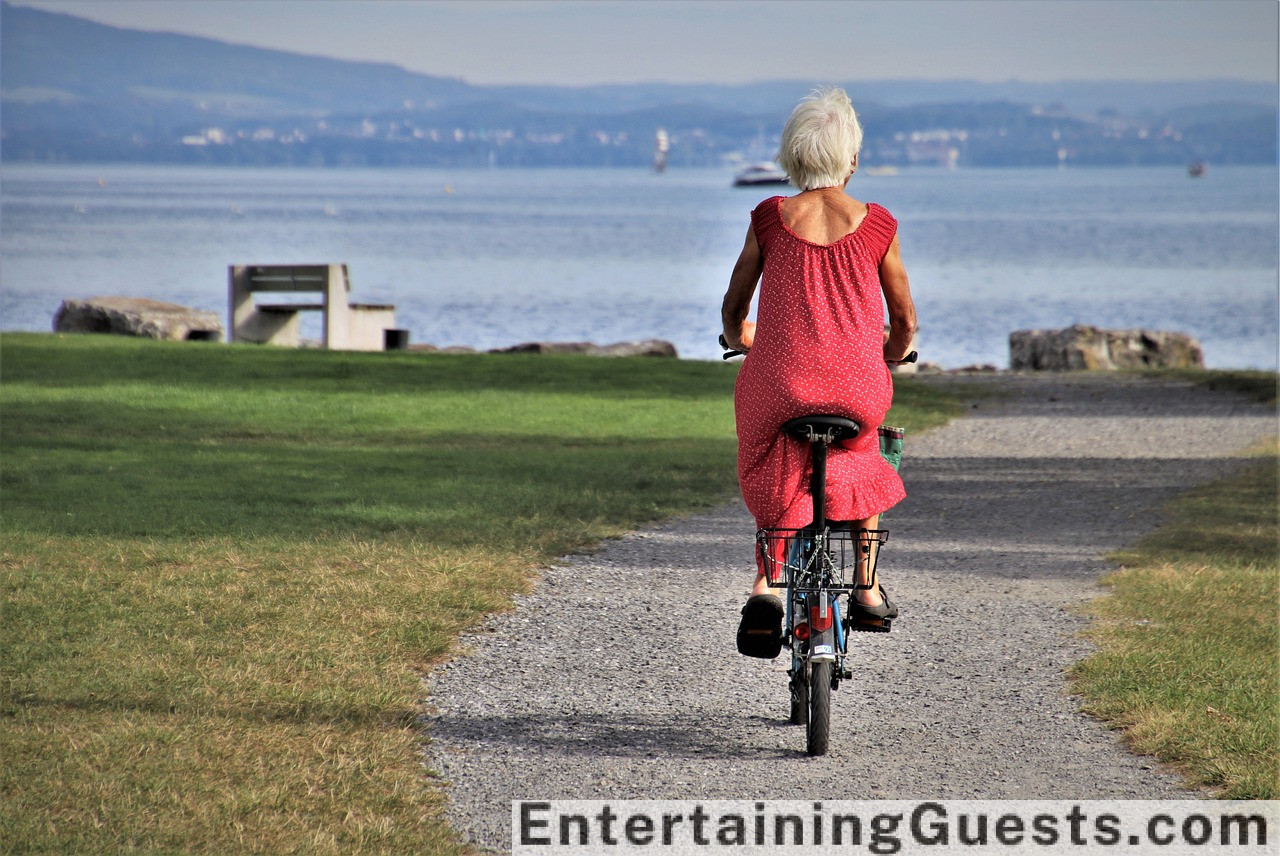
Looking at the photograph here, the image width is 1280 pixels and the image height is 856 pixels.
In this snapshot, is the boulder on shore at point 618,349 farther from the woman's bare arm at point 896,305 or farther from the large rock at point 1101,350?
the woman's bare arm at point 896,305

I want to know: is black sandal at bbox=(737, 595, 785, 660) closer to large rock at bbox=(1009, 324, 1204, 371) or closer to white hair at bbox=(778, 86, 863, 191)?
white hair at bbox=(778, 86, 863, 191)

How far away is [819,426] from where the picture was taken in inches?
173

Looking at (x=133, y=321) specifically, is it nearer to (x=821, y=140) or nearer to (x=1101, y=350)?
(x=1101, y=350)

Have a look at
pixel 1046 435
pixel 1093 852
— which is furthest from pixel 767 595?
pixel 1046 435

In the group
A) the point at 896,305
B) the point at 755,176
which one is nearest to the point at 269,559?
the point at 896,305

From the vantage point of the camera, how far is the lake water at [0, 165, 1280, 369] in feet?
131

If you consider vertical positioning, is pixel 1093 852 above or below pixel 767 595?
below

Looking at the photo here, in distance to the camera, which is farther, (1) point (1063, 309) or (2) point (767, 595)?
(1) point (1063, 309)

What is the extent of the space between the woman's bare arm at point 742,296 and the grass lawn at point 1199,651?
187 centimetres

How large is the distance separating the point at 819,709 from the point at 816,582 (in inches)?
16.1

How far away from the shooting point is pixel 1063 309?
48.1 metres

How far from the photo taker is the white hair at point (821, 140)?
4.51 metres

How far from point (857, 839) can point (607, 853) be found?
702 millimetres

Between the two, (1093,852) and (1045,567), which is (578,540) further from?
(1093,852)
